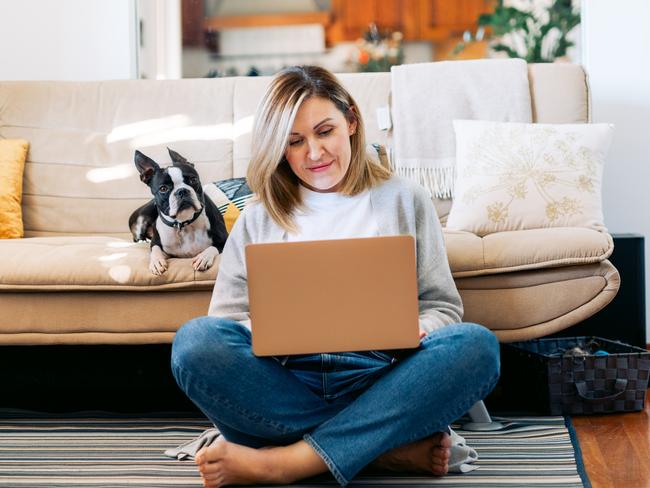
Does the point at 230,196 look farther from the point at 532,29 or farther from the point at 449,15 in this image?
the point at 532,29

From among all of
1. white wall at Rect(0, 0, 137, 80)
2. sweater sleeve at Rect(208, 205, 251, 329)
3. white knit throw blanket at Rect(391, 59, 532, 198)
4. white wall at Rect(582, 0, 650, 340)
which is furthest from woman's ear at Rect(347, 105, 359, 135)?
white wall at Rect(0, 0, 137, 80)

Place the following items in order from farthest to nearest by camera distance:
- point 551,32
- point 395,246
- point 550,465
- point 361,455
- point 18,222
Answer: point 551,32 → point 18,222 → point 550,465 → point 361,455 → point 395,246

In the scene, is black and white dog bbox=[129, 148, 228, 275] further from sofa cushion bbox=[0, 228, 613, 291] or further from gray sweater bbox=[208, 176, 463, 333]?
gray sweater bbox=[208, 176, 463, 333]

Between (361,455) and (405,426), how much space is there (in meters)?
0.09

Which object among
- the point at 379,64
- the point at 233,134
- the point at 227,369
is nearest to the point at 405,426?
the point at 227,369

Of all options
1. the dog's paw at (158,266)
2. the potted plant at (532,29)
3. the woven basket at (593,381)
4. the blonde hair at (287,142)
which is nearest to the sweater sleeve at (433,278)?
the blonde hair at (287,142)

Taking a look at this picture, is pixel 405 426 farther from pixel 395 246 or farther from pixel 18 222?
pixel 18 222

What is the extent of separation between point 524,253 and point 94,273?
3.46ft

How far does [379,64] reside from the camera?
336 centimetres

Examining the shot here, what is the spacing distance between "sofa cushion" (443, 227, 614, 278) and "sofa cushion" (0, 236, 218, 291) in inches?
23.9

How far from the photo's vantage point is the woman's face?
66.2 inches

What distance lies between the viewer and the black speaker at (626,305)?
7.71ft

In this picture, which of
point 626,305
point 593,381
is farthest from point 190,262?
point 626,305

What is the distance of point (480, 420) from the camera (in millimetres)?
2002
